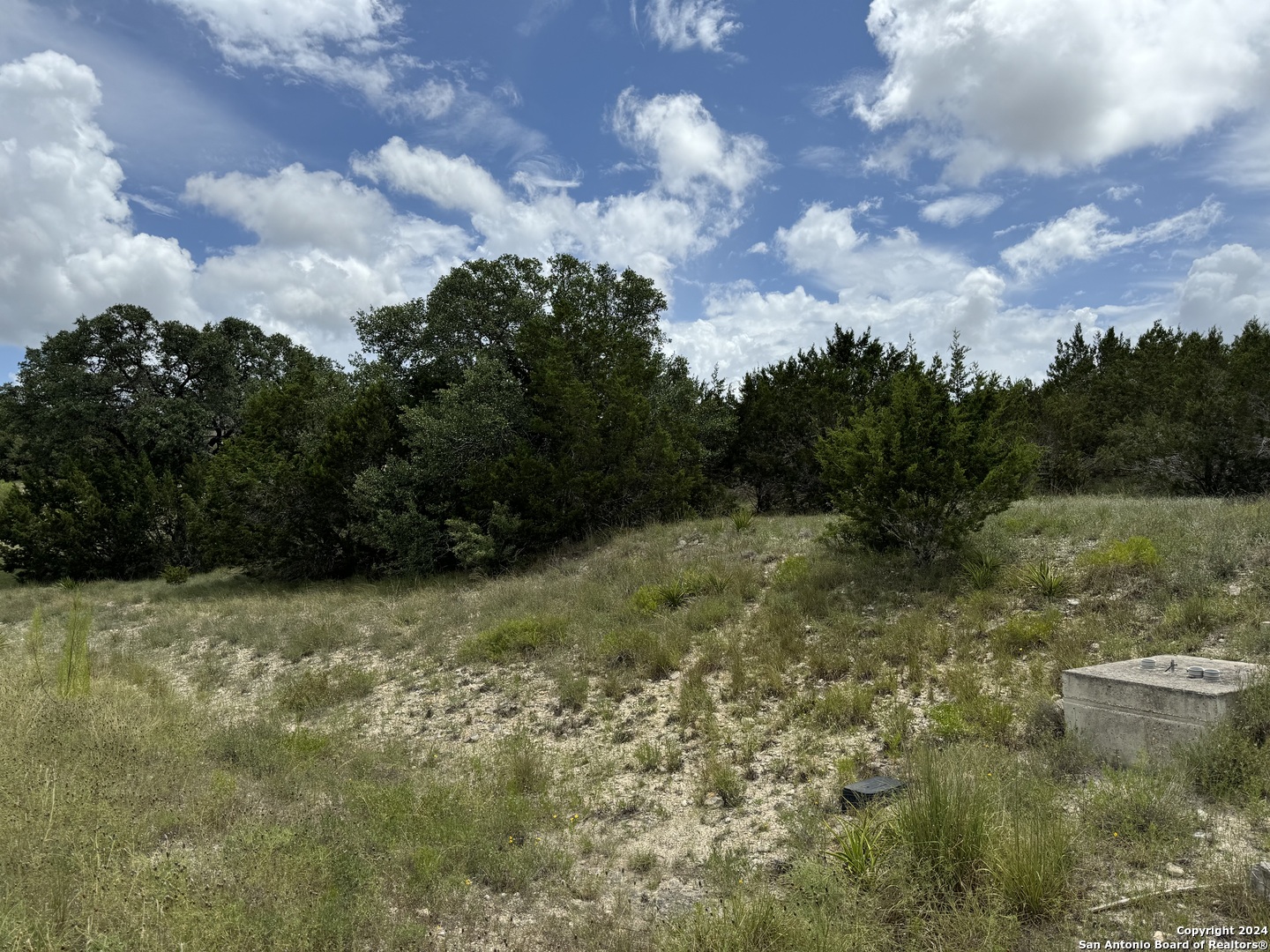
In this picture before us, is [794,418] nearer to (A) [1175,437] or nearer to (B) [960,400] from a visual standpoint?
(A) [1175,437]

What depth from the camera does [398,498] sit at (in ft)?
59.7

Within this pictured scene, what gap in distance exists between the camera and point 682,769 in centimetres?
634

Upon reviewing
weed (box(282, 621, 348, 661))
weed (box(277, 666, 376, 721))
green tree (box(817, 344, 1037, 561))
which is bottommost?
weed (box(277, 666, 376, 721))

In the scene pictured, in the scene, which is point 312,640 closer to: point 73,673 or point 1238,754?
point 73,673

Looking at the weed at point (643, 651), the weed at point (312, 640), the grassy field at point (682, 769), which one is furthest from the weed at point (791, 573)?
the weed at point (312, 640)

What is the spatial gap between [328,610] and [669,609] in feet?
26.4

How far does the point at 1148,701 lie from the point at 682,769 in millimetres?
3665

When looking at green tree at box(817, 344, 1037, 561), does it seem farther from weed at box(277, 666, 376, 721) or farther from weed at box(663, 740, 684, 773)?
weed at box(277, 666, 376, 721)

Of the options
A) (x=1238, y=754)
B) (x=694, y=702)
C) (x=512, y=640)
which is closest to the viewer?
(x=1238, y=754)

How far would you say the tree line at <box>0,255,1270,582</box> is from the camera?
10656 mm

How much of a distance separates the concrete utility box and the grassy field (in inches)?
8.8

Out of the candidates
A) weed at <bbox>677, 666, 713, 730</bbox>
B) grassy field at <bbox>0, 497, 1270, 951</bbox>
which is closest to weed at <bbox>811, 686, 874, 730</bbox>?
grassy field at <bbox>0, 497, 1270, 951</bbox>

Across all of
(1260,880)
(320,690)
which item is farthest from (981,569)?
(320,690)

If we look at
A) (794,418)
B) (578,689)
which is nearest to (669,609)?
(578,689)
